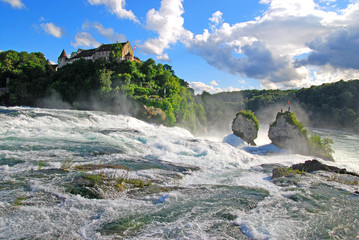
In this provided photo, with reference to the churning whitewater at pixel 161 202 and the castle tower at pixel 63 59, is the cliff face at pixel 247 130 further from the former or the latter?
the castle tower at pixel 63 59

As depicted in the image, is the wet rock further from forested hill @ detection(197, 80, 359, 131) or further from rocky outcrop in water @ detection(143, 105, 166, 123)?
forested hill @ detection(197, 80, 359, 131)

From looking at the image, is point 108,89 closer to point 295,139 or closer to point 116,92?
point 116,92

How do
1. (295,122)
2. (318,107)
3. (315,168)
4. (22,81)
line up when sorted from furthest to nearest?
(318,107), (22,81), (295,122), (315,168)

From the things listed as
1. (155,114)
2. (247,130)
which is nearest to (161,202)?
(155,114)

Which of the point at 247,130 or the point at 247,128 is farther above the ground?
the point at 247,128

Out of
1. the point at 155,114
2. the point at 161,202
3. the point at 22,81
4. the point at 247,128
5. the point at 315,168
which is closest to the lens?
the point at 161,202

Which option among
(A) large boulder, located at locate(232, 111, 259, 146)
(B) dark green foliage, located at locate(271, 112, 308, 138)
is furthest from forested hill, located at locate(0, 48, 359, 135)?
(B) dark green foliage, located at locate(271, 112, 308, 138)

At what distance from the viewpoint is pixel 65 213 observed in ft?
18.0

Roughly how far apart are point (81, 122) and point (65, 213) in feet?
65.2

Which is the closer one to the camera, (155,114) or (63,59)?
(155,114)

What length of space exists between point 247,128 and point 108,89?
23.8m

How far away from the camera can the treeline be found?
37.5m

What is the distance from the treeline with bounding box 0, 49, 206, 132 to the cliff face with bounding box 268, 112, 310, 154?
16037 mm

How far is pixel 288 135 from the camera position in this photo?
29.4 metres
